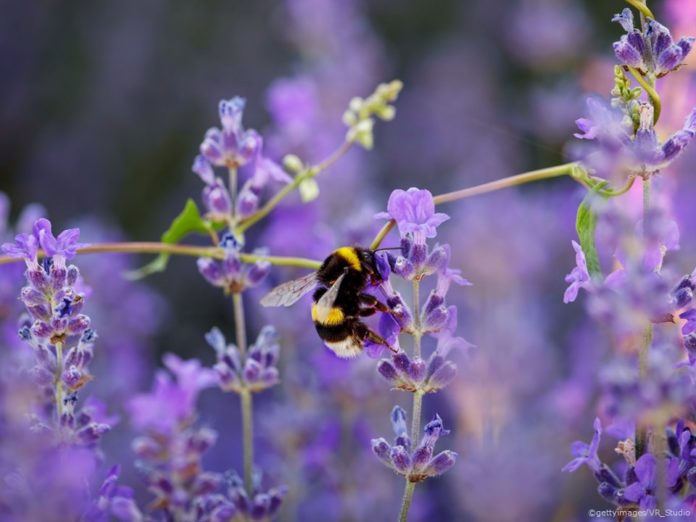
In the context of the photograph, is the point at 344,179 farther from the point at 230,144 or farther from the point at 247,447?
the point at 247,447

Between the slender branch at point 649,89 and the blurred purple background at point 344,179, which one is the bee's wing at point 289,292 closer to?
the blurred purple background at point 344,179

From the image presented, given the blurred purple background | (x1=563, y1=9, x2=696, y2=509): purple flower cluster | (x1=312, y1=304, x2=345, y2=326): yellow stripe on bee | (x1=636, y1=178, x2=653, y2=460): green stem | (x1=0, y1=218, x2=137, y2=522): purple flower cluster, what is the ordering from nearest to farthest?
(x1=563, y1=9, x2=696, y2=509): purple flower cluster → (x1=636, y1=178, x2=653, y2=460): green stem → (x1=0, y1=218, x2=137, y2=522): purple flower cluster → (x1=312, y1=304, x2=345, y2=326): yellow stripe on bee → the blurred purple background

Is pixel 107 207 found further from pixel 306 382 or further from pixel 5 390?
pixel 5 390

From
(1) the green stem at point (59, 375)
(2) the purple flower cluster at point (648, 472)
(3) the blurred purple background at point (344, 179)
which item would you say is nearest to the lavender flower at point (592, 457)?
(2) the purple flower cluster at point (648, 472)

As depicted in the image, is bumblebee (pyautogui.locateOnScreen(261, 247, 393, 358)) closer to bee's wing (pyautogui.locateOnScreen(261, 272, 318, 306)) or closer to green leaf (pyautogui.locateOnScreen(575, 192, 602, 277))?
bee's wing (pyautogui.locateOnScreen(261, 272, 318, 306))

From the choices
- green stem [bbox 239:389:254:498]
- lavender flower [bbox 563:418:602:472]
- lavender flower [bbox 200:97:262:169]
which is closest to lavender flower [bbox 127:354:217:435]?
green stem [bbox 239:389:254:498]

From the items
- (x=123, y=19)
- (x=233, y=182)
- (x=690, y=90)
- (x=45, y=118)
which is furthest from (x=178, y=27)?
(x=233, y=182)

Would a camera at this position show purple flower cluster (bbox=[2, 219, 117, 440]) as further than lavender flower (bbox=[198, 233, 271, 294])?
No
